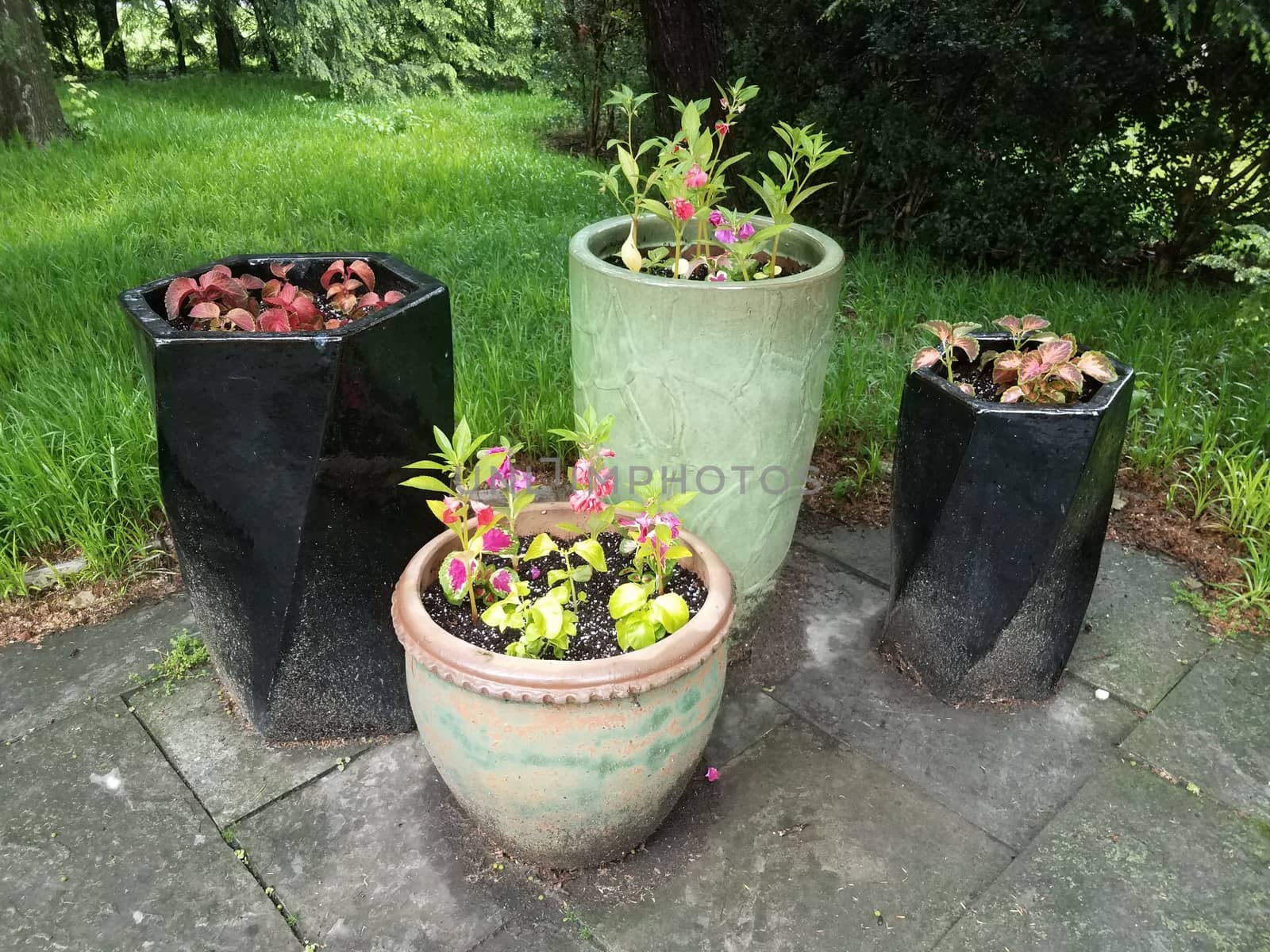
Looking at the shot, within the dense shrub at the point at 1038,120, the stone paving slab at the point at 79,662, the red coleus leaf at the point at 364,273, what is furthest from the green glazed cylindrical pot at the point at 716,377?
the dense shrub at the point at 1038,120

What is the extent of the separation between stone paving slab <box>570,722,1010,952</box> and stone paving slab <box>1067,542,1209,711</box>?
2.37 ft

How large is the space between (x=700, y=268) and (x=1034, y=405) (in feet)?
2.76

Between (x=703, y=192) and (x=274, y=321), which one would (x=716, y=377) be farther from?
(x=274, y=321)

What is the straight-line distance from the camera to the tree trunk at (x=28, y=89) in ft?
21.7

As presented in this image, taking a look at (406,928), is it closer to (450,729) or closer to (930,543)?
(450,729)

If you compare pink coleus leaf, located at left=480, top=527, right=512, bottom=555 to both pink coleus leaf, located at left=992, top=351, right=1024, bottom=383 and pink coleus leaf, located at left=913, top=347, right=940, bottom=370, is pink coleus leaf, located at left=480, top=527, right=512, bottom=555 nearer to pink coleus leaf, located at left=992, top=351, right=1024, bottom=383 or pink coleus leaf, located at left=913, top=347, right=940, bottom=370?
pink coleus leaf, located at left=913, top=347, right=940, bottom=370

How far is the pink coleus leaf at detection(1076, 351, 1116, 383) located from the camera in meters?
1.97

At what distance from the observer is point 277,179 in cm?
582

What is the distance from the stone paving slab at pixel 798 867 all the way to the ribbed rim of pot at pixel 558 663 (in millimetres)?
513

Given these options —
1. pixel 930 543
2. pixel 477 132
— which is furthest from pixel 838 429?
pixel 477 132

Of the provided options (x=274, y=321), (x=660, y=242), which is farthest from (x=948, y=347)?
(x=274, y=321)

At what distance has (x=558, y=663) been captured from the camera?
4.75ft

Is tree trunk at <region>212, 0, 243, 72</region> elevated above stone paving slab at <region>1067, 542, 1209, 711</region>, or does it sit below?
above

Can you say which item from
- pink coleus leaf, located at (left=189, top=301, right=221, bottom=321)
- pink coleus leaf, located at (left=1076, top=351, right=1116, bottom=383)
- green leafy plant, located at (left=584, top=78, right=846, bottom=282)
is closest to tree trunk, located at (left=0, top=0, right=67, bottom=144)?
pink coleus leaf, located at (left=189, top=301, right=221, bottom=321)
